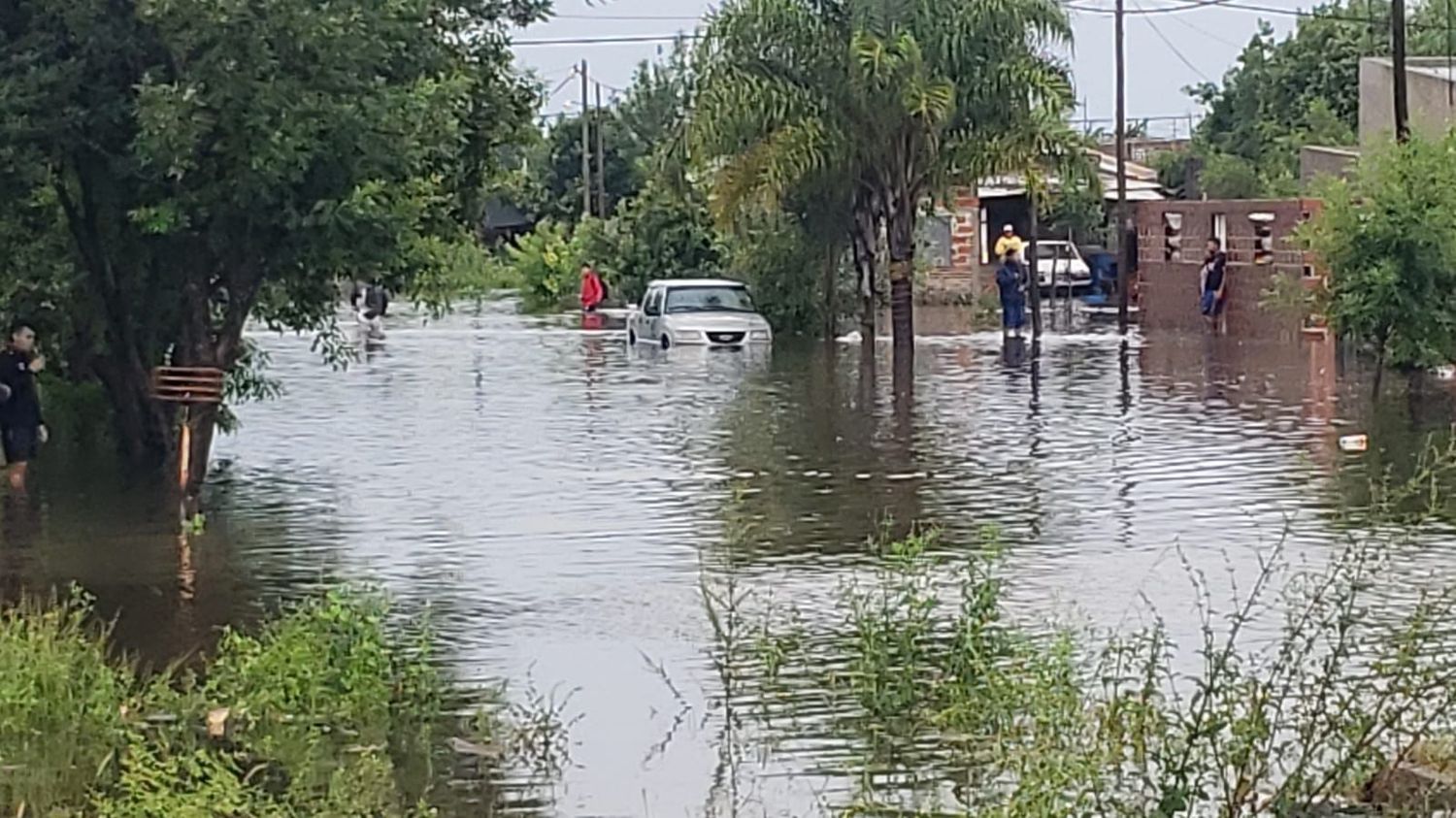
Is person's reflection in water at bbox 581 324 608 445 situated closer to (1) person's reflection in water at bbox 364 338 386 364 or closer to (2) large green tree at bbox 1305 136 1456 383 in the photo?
(1) person's reflection in water at bbox 364 338 386 364

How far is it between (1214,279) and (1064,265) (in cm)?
1421

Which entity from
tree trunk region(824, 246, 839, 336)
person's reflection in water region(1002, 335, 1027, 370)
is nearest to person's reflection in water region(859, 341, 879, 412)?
person's reflection in water region(1002, 335, 1027, 370)

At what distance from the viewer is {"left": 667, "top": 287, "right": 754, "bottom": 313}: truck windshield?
A: 4000cm

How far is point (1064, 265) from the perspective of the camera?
5616 cm

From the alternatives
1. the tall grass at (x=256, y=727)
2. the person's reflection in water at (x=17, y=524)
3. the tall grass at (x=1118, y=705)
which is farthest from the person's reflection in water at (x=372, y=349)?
the tall grass at (x=256, y=727)

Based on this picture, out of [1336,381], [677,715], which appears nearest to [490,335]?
[1336,381]

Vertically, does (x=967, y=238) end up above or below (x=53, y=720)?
above

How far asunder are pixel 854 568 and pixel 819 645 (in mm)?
2637

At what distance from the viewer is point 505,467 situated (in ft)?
71.3

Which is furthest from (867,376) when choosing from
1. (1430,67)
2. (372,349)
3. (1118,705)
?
(1118,705)

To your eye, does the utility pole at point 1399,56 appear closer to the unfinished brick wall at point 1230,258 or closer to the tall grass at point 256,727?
the unfinished brick wall at point 1230,258

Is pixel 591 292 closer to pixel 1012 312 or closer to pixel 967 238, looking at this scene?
pixel 967 238

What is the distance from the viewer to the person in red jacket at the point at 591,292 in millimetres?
59906

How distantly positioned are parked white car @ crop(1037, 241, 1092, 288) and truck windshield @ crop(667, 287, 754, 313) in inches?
595
